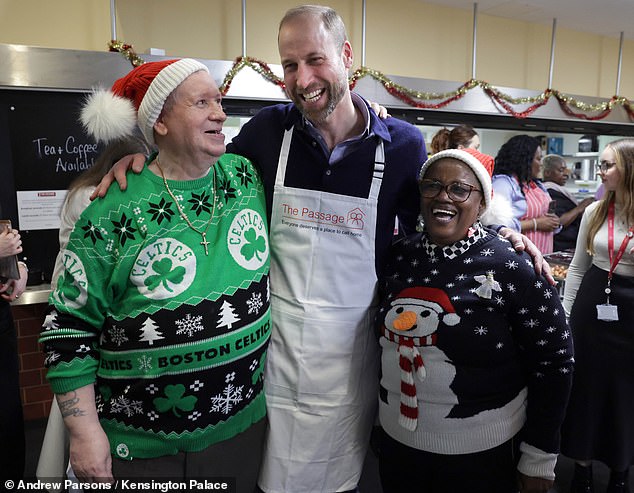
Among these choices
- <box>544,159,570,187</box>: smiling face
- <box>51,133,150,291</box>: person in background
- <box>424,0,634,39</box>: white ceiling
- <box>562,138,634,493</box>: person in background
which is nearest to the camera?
<box>51,133,150,291</box>: person in background

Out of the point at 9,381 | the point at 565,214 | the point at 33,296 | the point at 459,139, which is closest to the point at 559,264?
the point at 459,139

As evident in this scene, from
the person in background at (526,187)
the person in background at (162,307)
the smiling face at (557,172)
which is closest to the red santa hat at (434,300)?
the person in background at (162,307)

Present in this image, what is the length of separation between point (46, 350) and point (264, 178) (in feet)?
2.41

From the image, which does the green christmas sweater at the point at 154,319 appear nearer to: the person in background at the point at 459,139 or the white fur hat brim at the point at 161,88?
the white fur hat brim at the point at 161,88

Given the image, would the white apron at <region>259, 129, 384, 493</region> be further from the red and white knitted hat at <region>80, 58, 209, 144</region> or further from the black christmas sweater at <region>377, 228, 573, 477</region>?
the red and white knitted hat at <region>80, 58, 209, 144</region>

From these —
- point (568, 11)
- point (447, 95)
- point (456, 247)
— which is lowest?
point (456, 247)

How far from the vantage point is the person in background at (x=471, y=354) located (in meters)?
1.33

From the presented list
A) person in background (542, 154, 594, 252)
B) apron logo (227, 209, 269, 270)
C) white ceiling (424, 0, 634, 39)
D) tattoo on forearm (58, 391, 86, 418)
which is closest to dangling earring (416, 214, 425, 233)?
apron logo (227, 209, 269, 270)

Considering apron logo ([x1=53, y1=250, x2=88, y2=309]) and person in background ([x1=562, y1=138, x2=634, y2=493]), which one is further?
person in background ([x1=562, y1=138, x2=634, y2=493])

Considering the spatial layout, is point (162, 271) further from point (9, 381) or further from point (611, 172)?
point (611, 172)

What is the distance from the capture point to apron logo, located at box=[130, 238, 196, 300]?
1171 mm

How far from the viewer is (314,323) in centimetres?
145

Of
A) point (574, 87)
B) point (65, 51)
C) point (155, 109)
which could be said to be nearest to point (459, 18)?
point (574, 87)

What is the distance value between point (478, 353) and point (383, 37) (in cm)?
325
